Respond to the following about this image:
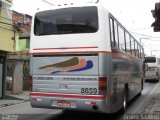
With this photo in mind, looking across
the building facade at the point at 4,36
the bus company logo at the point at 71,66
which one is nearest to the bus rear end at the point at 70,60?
the bus company logo at the point at 71,66

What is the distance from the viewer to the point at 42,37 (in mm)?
10609

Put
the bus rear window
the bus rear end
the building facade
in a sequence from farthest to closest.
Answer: the building facade < the bus rear window < the bus rear end

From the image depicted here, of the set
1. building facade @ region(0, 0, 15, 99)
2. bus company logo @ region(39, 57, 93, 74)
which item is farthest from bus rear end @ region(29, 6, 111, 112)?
building facade @ region(0, 0, 15, 99)

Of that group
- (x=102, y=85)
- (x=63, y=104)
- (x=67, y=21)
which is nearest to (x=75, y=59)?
(x=102, y=85)

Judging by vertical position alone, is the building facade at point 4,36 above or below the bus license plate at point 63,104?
above

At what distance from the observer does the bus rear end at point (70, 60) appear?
980cm

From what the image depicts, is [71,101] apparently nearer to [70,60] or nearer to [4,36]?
[70,60]

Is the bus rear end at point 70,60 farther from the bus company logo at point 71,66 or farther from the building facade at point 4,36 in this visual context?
the building facade at point 4,36

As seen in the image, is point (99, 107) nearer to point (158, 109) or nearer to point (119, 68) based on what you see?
point (119, 68)

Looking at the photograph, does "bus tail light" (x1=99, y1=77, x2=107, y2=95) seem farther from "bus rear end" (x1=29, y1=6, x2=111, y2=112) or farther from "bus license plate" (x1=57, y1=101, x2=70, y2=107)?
"bus license plate" (x1=57, y1=101, x2=70, y2=107)

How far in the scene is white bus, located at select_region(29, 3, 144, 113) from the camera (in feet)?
32.2

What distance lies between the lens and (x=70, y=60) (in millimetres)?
10141

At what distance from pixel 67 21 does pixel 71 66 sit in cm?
139

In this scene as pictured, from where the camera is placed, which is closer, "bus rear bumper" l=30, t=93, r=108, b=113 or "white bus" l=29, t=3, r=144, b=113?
"bus rear bumper" l=30, t=93, r=108, b=113
